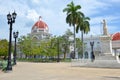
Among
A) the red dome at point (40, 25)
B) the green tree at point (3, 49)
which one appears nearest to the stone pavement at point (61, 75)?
the green tree at point (3, 49)

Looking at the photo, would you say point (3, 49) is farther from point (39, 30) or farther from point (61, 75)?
point (61, 75)

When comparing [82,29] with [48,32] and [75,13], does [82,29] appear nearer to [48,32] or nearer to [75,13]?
[75,13]

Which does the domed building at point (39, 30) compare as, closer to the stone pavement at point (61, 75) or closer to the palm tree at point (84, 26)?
the palm tree at point (84, 26)

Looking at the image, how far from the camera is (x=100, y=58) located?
3859cm

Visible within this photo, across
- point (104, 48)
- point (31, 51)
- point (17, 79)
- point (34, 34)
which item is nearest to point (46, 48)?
point (31, 51)

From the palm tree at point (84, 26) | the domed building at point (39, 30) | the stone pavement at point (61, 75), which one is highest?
the domed building at point (39, 30)

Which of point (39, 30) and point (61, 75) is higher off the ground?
point (39, 30)

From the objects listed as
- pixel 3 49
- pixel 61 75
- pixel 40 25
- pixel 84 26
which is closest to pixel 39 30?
pixel 40 25

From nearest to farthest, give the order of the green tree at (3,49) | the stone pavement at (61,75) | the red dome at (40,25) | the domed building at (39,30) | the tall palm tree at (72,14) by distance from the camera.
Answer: the stone pavement at (61,75) → the tall palm tree at (72,14) → the green tree at (3,49) → the domed building at (39,30) → the red dome at (40,25)

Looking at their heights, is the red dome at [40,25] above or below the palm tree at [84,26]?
above

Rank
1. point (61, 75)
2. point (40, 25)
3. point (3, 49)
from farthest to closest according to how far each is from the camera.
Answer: point (40, 25) → point (3, 49) → point (61, 75)

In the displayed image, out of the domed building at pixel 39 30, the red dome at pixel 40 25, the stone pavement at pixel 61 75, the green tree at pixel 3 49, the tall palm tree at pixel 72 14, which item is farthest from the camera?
the red dome at pixel 40 25

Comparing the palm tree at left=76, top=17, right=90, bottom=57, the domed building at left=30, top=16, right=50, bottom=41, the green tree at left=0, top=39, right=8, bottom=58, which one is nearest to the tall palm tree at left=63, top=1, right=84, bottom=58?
the palm tree at left=76, top=17, right=90, bottom=57

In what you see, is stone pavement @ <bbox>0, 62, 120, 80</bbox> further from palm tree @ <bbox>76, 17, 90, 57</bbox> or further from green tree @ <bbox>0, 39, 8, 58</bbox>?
green tree @ <bbox>0, 39, 8, 58</bbox>
